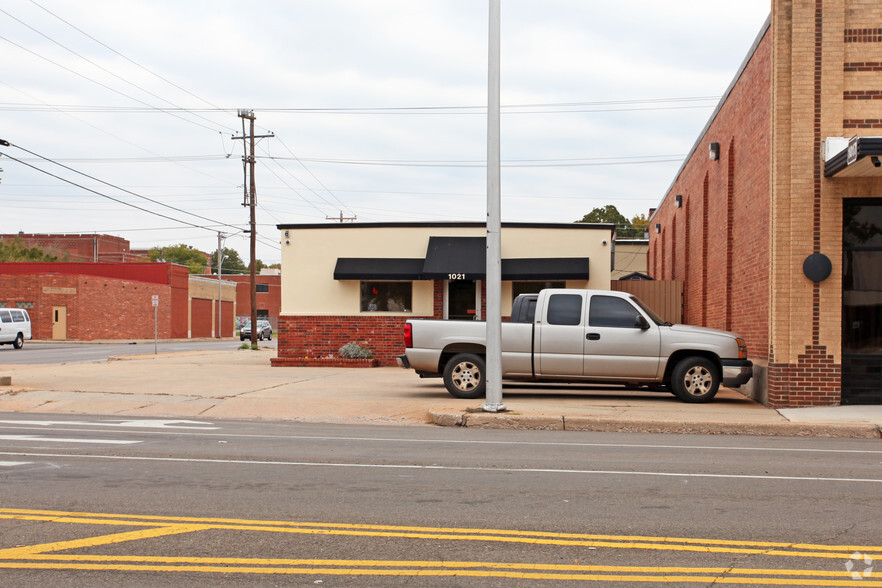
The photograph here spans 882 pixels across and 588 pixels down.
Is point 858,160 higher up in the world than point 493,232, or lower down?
higher up

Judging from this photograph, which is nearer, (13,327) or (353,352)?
(353,352)

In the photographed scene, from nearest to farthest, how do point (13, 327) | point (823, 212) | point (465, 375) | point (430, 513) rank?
point (430, 513)
point (823, 212)
point (465, 375)
point (13, 327)

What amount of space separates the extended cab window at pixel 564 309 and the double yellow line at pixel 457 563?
9.53 metres

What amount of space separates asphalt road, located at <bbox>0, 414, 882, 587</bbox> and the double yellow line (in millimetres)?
18

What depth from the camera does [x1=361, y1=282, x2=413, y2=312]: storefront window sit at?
83.4 feet

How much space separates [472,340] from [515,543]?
971cm

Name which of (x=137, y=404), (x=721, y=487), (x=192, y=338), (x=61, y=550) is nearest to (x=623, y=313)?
(x=721, y=487)

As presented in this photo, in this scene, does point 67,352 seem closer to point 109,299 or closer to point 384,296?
point 109,299

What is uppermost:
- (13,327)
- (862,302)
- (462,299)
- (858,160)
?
(858,160)

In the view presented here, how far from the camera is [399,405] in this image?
14711 mm

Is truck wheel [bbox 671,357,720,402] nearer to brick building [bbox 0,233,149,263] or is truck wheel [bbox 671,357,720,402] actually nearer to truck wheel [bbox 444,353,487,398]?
truck wheel [bbox 444,353,487,398]

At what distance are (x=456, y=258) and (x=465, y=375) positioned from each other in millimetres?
9425

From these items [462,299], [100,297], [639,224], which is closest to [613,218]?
[639,224]

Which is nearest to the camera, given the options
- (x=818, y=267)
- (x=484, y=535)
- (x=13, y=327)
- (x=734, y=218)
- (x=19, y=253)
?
(x=484, y=535)
